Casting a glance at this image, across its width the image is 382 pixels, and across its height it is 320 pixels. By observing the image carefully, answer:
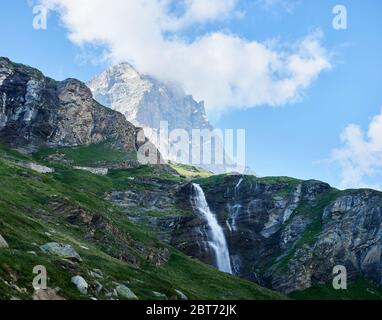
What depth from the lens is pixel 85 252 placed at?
66.7 m

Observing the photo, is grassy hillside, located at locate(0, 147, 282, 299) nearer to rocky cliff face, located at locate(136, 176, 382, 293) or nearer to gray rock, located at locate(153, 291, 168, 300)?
gray rock, located at locate(153, 291, 168, 300)

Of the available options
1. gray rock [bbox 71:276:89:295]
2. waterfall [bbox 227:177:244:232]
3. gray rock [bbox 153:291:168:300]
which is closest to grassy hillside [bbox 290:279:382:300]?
waterfall [bbox 227:177:244:232]

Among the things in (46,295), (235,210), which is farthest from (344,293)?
(46,295)

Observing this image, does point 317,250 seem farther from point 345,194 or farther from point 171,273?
point 171,273

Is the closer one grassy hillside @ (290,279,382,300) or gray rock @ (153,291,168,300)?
gray rock @ (153,291,168,300)

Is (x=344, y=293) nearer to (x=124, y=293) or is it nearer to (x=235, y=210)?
(x=235, y=210)

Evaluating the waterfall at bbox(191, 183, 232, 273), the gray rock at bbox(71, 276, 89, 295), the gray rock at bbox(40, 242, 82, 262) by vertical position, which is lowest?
the gray rock at bbox(71, 276, 89, 295)

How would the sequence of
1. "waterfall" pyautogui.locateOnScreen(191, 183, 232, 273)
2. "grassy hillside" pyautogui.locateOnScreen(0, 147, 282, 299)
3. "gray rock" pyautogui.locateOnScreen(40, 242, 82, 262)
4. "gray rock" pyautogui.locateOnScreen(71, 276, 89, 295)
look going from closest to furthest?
"gray rock" pyautogui.locateOnScreen(71, 276, 89, 295), "grassy hillside" pyautogui.locateOnScreen(0, 147, 282, 299), "gray rock" pyautogui.locateOnScreen(40, 242, 82, 262), "waterfall" pyautogui.locateOnScreen(191, 183, 232, 273)

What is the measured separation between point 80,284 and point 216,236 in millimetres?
104168

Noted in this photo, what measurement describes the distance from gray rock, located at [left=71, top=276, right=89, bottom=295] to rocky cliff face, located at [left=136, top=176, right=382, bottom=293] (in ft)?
299

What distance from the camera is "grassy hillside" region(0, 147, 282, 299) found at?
41166 millimetres

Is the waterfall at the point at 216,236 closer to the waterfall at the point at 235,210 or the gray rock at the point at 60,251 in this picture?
the waterfall at the point at 235,210
